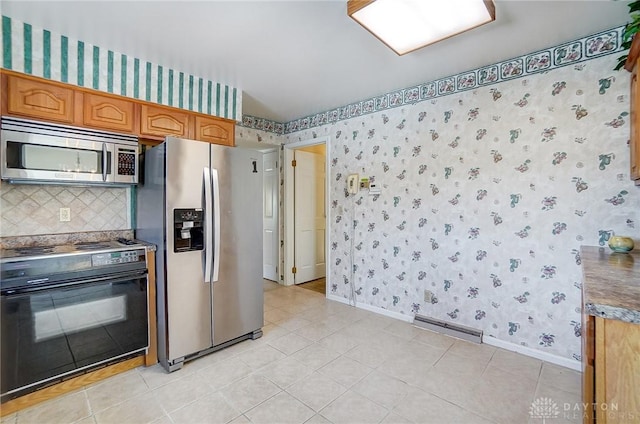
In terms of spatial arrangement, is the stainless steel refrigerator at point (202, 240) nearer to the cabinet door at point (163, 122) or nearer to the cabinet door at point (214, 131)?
the cabinet door at point (163, 122)

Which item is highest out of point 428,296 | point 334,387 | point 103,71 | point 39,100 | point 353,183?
point 103,71

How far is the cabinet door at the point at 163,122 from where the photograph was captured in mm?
2463

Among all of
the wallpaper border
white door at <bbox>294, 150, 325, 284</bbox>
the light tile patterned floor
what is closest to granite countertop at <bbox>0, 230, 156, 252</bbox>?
the light tile patterned floor

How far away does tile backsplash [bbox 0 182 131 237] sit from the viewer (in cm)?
211

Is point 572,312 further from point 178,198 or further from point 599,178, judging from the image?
point 178,198

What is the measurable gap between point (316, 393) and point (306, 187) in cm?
314

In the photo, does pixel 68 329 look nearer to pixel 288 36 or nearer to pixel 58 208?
pixel 58 208

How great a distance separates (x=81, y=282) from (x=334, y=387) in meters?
1.83

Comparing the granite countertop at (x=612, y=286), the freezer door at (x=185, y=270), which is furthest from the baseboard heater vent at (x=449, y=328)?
the freezer door at (x=185, y=270)

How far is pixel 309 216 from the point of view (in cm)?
468

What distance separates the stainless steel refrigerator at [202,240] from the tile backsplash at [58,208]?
0.57 ft

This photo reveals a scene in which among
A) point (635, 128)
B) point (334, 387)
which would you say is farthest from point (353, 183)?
point (635, 128)

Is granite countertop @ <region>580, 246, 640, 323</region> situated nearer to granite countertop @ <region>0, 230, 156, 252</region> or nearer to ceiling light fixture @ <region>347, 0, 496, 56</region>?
ceiling light fixture @ <region>347, 0, 496, 56</region>

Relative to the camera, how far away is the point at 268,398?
6.15 ft
